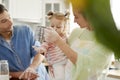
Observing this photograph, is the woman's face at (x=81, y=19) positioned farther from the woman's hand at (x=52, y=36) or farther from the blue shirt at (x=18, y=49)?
the blue shirt at (x=18, y=49)

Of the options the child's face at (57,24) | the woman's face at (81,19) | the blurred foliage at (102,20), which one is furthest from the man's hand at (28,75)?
the blurred foliage at (102,20)

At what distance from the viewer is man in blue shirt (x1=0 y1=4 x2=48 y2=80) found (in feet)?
3.94

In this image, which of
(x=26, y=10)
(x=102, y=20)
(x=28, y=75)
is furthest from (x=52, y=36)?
(x=26, y=10)

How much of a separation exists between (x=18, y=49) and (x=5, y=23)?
0.16m

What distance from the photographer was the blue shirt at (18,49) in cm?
120

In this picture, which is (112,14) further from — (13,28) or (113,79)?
(113,79)

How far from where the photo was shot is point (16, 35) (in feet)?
4.22

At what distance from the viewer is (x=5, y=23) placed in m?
1.25

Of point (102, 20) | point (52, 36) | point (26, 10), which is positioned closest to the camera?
point (102, 20)

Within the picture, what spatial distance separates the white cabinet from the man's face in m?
2.27

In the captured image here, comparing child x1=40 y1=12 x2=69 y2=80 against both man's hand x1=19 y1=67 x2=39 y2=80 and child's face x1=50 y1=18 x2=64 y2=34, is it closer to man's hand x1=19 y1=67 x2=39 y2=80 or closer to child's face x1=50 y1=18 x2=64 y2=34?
child's face x1=50 y1=18 x2=64 y2=34

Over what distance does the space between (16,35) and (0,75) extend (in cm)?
36

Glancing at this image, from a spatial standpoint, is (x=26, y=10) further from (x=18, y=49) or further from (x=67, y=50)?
(x=67, y=50)

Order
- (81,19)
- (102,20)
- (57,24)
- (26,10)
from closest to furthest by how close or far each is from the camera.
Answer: (102,20)
(81,19)
(57,24)
(26,10)
